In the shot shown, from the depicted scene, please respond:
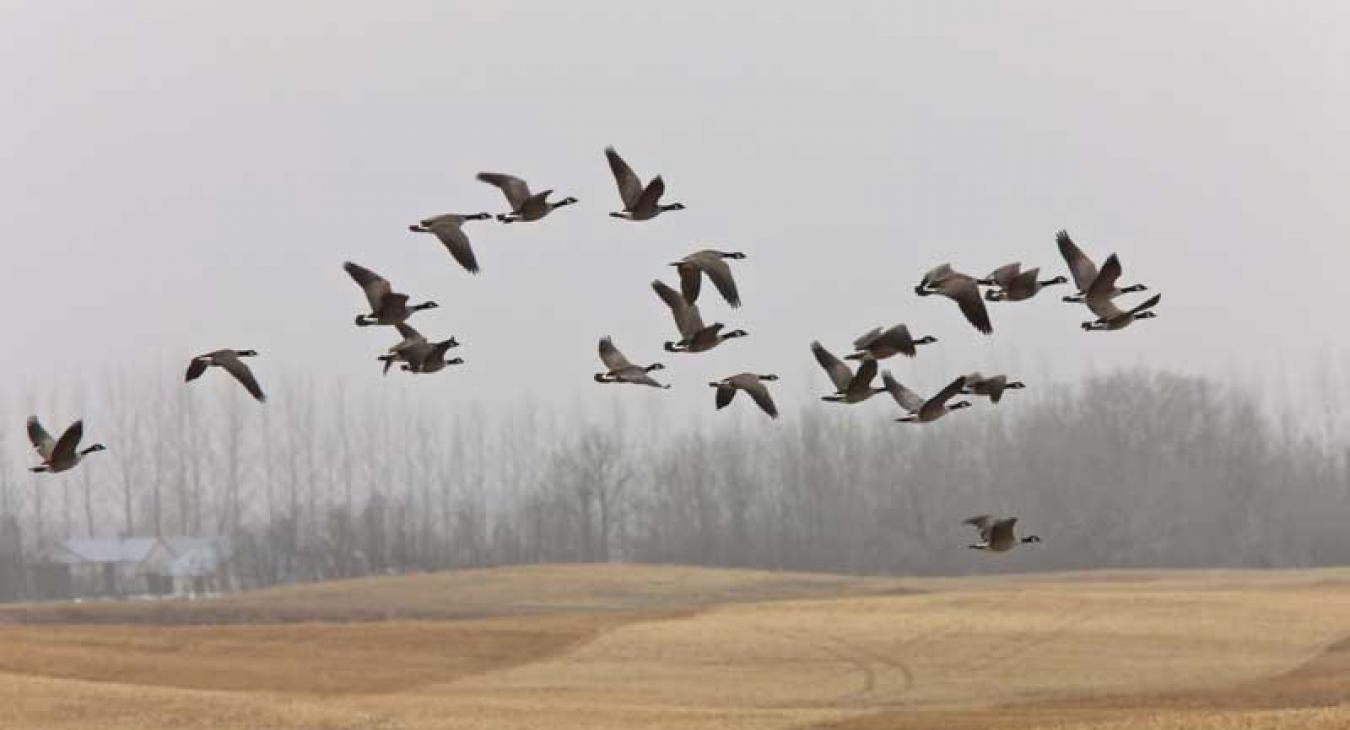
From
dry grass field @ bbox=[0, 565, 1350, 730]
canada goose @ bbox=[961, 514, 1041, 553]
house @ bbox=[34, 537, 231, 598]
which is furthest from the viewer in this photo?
house @ bbox=[34, 537, 231, 598]

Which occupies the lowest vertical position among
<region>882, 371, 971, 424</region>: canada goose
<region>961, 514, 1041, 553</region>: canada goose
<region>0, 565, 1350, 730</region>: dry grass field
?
<region>0, 565, 1350, 730</region>: dry grass field

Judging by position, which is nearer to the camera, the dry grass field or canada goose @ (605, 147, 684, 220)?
canada goose @ (605, 147, 684, 220)

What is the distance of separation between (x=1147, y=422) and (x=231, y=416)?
148 feet

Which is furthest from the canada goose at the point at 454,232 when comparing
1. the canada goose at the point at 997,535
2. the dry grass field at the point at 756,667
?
the dry grass field at the point at 756,667

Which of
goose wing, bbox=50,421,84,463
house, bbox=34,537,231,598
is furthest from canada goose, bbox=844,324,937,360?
house, bbox=34,537,231,598

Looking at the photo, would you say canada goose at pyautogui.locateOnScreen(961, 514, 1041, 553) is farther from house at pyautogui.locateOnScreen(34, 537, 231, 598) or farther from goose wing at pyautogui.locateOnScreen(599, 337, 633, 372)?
house at pyautogui.locateOnScreen(34, 537, 231, 598)

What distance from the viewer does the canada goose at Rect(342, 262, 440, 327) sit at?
15.0m

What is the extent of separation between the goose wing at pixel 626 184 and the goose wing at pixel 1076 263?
10.5ft

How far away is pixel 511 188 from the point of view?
597 inches

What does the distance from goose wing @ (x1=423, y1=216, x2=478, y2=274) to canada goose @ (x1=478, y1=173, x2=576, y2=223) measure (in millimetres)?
332

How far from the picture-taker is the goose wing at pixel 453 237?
14805 millimetres


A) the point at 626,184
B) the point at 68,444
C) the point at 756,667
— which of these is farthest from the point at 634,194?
the point at 756,667

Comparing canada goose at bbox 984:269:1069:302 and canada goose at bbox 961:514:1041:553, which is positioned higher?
canada goose at bbox 984:269:1069:302

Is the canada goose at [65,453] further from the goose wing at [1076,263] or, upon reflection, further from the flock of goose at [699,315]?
the goose wing at [1076,263]
